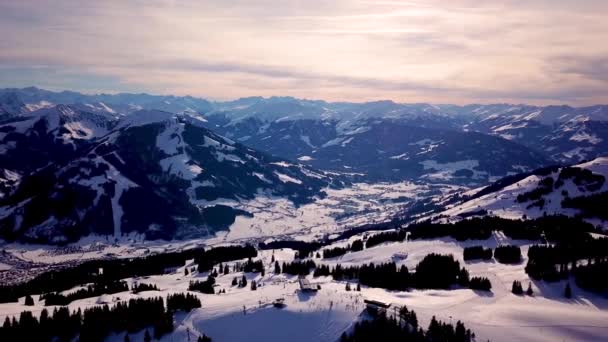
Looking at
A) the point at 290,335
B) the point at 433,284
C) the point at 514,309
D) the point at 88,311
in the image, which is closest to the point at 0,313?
the point at 88,311

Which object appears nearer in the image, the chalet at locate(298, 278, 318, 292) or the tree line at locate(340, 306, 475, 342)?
the tree line at locate(340, 306, 475, 342)

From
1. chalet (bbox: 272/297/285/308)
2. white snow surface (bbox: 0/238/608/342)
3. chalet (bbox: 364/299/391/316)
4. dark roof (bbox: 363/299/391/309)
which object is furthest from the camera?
chalet (bbox: 272/297/285/308)

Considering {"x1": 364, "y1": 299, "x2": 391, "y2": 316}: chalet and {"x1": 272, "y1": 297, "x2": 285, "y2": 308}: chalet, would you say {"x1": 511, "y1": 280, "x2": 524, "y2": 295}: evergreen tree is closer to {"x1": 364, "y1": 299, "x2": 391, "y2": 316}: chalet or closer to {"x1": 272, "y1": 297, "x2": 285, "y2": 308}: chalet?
{"x1": 364, "y1": 299, "x2": 391, "y2": 316}: chalet

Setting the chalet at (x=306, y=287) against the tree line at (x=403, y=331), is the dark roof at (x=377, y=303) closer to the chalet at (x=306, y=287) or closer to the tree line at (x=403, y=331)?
the tree line at (x=403, y=331)

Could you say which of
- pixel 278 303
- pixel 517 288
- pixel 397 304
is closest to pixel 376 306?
pixel 397 304

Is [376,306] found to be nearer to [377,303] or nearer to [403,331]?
[377,303]

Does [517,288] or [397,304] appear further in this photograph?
[517,288]

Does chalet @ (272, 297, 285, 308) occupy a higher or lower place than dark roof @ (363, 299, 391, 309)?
lower

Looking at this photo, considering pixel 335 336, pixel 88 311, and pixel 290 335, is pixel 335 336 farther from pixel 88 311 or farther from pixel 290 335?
pixel 88 311

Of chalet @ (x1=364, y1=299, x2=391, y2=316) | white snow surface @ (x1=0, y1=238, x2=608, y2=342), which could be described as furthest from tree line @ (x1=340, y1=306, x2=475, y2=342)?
white snow surface @ (x1=0, y1=238, x2=608, y2=342)
